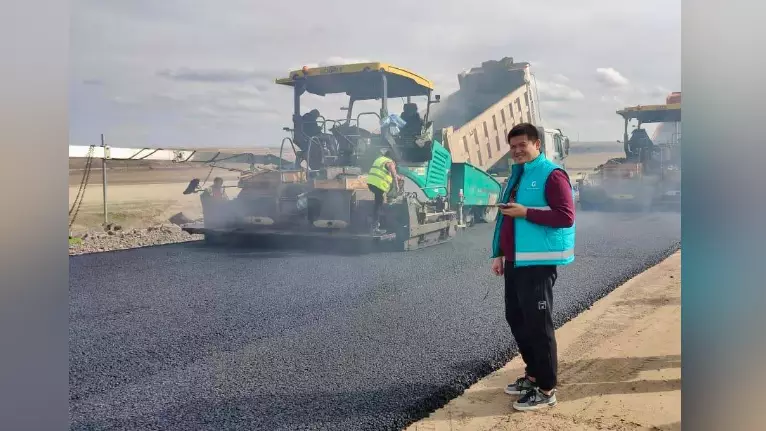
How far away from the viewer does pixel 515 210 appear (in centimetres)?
234

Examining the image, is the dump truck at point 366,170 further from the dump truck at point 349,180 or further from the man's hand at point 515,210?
the man's hand at point 515,210

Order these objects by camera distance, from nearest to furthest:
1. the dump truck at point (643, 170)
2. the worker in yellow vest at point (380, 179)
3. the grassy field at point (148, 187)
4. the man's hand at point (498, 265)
A: the man's hand at point (498, 265), the dump truck at point (643, 170), the grassy field at point (148, 187), the worker in yellow vest at point (380, 179)

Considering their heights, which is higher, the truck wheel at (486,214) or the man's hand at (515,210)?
the man's hand at (515,210)

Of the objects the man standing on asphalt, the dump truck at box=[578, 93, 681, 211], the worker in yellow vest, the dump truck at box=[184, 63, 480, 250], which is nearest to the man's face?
the man standing on asphalt

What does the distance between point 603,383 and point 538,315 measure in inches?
22.9

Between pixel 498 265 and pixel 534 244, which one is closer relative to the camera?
pixel 534 244

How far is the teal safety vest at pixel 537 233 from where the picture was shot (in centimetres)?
237

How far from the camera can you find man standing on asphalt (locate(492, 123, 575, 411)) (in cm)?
234

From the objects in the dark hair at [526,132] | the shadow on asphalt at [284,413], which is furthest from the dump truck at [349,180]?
the shadow on asphalt at [284,413]

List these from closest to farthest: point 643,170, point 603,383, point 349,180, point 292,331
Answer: point 603,383
point 292,331
point 349,180
point 643,170

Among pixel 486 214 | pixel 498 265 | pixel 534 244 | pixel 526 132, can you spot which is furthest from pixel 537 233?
pixel 486 214

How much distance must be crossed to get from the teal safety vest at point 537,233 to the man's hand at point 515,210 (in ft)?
0.24

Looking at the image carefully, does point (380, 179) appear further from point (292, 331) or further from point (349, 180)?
point (292, 331)
